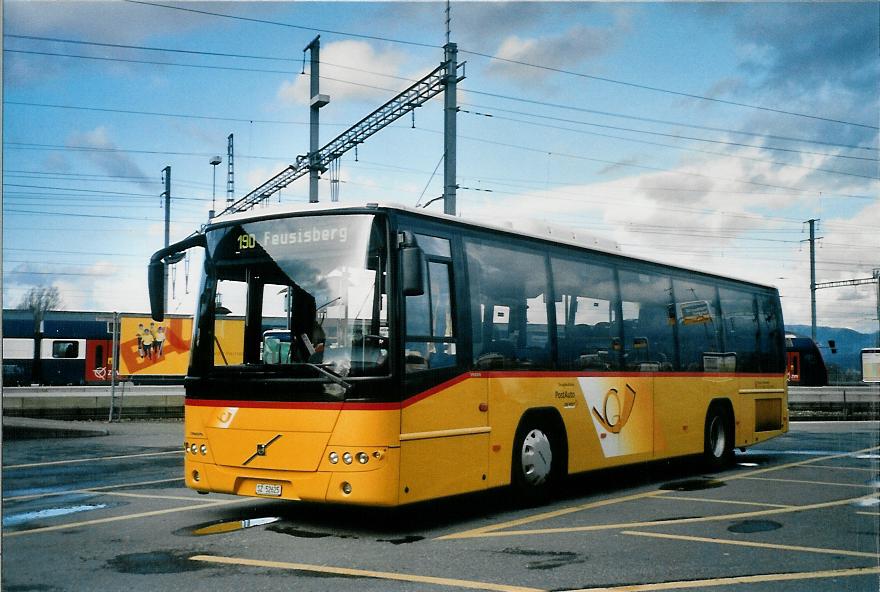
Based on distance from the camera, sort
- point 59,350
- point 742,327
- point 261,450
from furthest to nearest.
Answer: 1. point 59,350
2. point 742,327
3. point 261,450

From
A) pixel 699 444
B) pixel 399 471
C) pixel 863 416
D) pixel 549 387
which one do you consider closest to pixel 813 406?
pixel 863 416

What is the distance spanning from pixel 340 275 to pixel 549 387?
3.32 meters

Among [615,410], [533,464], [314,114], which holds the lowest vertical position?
[533,464]

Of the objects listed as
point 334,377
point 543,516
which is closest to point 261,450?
point 334,377

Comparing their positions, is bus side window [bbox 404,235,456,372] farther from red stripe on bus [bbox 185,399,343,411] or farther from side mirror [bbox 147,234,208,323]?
side mirror [bbox 147,234,208,323]

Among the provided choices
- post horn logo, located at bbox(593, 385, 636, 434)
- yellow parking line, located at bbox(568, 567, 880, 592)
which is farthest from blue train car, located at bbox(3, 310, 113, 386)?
yellow parking line, located at bbox(568, 567, 880, 592)

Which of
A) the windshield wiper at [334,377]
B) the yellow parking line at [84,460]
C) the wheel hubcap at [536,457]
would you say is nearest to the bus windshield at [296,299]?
the windshield wiper at [334,377]

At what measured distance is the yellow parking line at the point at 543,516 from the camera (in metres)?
8.51

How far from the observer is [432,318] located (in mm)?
9008

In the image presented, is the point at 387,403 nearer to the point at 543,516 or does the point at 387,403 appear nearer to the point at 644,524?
the point at 543,516

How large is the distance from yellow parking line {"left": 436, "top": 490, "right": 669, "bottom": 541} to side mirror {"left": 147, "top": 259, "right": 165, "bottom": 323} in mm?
3710

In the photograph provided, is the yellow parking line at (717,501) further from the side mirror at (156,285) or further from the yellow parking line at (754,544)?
the side mirror at (156,285)

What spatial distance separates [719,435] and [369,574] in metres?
9.68

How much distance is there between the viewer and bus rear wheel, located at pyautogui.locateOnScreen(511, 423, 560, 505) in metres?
10.1
